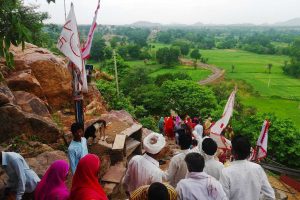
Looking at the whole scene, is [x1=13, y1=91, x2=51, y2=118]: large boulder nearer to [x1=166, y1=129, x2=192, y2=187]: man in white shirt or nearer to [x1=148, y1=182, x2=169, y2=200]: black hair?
[x1=166, y1=129, x2=192, y2=187]: man in white shirt

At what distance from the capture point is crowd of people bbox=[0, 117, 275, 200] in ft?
12.0

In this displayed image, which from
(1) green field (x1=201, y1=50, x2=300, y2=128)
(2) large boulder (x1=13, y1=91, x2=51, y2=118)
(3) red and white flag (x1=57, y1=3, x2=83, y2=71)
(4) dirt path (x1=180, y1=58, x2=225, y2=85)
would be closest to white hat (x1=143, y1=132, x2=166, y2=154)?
(3) red and white flag (x1=57, y1=3, x2=83, y2=71)

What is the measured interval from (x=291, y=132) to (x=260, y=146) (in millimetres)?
10991

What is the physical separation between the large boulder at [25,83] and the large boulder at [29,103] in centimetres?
57

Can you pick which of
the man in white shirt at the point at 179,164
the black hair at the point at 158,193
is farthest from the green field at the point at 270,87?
the black hair at the point at 158,193

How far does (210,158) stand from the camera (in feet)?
14.7

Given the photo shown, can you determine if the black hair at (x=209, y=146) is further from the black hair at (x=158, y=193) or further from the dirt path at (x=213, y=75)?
the dirt path at (x=213, y=75)

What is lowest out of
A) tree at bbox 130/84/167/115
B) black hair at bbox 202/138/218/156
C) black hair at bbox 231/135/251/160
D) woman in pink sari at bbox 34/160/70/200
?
tree at bbox 130/84/167/115

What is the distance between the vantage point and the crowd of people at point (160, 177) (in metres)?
3.66

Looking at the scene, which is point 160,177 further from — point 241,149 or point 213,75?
point 213,75

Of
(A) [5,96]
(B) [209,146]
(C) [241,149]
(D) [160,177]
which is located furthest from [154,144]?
(A) [5,96]

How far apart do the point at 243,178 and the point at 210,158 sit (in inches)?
24.4

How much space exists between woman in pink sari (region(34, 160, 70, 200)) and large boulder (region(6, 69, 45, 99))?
532 centimetres

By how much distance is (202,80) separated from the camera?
Result: 60.5m
